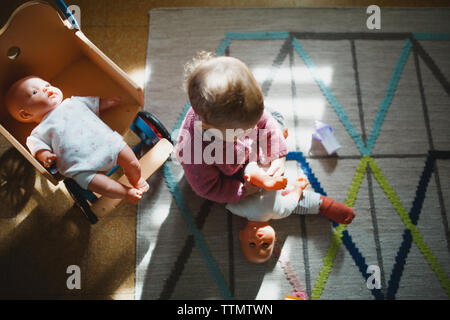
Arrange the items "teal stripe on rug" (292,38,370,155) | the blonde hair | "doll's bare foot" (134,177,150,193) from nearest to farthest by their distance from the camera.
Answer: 1. the blonde hair
2. "doll's bare foot" (134,177,150,193)
3. "teal stripe on rug" (292,38,370,155)

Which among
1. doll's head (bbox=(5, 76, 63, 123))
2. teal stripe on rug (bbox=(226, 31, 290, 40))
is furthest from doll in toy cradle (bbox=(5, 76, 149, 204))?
teal stripe on rug (bbox=(226, 31, 290, 40))

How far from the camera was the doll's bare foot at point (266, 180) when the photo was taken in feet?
2.95

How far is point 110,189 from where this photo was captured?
2.86ft

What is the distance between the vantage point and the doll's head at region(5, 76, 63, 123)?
856mm

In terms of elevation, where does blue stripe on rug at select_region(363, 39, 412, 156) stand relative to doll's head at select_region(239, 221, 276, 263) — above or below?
above

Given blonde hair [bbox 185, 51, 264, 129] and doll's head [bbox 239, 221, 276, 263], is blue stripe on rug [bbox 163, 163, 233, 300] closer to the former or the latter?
doll's head [bbox 239, 221, 276, 263]

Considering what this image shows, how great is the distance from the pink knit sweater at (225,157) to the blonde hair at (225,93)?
14 centimetres

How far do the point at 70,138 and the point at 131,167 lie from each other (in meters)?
0.16

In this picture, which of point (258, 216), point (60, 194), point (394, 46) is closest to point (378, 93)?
point (394, 46)

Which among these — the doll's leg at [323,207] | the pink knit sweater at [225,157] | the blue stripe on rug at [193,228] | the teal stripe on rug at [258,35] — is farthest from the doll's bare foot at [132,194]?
the teal stripe on rug at [258,35]

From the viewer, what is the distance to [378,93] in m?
1.24

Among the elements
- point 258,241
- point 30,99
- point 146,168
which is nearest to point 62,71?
point 30,99

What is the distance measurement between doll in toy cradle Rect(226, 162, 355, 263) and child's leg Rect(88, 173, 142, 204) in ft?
1.00

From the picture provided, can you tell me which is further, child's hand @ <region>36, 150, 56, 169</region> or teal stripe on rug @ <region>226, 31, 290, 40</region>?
teal stripe on rug @ <region>226, 31, 290, 40</region>
